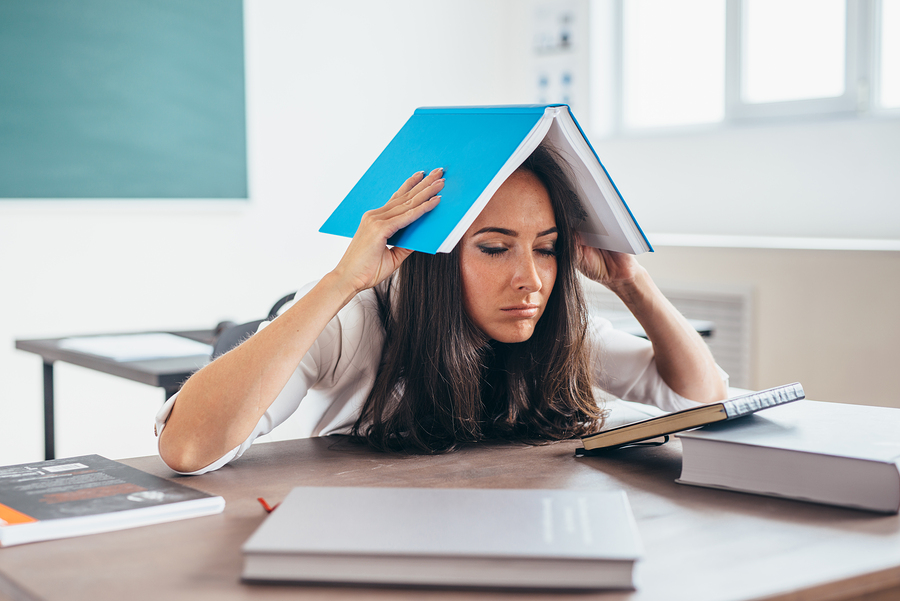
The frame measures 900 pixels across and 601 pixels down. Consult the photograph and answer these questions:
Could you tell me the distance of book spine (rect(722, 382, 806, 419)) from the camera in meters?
0.89

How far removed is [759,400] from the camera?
36.5 inches

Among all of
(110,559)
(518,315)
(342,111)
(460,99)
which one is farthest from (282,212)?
(110,559)

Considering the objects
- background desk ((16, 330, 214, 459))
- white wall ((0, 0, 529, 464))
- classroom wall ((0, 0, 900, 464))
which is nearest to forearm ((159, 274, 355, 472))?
background desk ((16, 330, 214, 459))

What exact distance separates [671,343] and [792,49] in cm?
246

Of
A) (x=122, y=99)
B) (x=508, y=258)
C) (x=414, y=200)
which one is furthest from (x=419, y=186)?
(x=122, y=99)

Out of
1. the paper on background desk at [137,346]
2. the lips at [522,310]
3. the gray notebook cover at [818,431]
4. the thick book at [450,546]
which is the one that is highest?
the lips at [522,310]

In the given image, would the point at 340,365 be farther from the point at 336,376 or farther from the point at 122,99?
the point at 122,99

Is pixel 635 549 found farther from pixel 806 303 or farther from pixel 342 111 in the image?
pixel 342 111

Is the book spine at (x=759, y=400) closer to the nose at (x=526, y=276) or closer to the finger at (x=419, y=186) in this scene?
the nose at (x=526, y=276)

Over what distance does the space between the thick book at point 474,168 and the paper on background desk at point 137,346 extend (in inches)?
40.3

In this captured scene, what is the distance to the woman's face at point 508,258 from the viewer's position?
3.66ft

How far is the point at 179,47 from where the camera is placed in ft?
11.2

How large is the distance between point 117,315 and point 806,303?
2603 millimetres

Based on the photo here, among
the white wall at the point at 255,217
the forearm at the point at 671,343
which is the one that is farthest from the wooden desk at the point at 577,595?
the white wall at the point at 255,217
